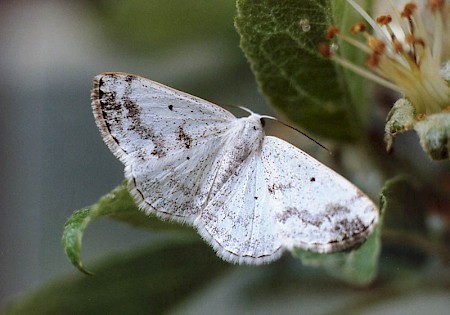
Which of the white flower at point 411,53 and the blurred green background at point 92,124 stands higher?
the white flower at point 411,53

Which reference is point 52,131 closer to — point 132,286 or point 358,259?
point 132,286

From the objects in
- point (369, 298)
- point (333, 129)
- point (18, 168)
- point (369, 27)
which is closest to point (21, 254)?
point (18, 168)

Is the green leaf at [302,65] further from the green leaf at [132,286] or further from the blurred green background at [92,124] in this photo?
the green leaf at [132,286]

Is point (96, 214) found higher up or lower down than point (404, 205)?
higher up

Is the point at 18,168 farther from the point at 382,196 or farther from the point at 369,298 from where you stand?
the point at 382,196

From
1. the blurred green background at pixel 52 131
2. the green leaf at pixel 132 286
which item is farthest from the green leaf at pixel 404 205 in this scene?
the blurred green background at pixel 52 131

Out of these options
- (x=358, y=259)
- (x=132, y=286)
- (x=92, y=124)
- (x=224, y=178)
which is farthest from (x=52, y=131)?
(x=358, y=259)
